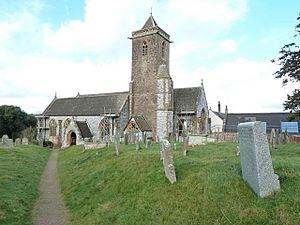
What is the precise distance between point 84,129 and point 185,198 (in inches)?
1438

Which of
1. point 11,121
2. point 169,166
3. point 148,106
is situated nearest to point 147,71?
point 148,106

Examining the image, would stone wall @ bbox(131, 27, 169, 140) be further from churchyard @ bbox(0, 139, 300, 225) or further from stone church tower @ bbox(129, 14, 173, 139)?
churchyard @ bbox(0, 139, 300, 225)

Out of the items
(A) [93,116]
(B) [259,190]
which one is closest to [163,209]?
(B) [259,190]

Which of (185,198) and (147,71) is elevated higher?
(147,71)

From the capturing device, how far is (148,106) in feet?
130

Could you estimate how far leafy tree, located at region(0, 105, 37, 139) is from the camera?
5078 cm

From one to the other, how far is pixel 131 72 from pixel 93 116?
911 centimetres

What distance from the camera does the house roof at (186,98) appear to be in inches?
1548

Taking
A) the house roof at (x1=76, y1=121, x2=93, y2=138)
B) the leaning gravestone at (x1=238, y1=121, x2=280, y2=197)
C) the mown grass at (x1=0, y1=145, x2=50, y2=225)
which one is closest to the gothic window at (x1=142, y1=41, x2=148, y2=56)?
the house roof at (x1=76, y1=121, x2=93, y2=138)

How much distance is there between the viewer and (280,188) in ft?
25.0

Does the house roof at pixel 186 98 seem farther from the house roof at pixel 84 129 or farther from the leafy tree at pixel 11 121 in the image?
the leafy tree at pixel 11 121

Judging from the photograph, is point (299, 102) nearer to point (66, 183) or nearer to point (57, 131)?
point (66, 183)

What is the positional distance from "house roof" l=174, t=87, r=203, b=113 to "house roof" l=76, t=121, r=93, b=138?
1329 cm

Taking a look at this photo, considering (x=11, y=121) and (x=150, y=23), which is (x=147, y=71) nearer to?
(x=150, y=23)
